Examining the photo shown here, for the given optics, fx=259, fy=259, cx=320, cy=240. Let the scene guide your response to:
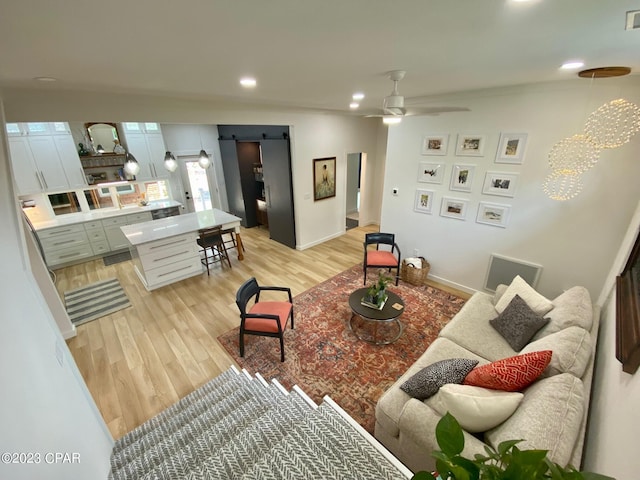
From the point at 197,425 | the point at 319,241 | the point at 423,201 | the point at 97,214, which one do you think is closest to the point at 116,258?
the point at 97,214

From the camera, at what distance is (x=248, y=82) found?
239 centimetres

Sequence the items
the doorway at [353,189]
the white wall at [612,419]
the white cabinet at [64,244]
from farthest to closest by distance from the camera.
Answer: the doorway at [353,189] → the white cabinet at [64,244] → the white wall at [612,419]

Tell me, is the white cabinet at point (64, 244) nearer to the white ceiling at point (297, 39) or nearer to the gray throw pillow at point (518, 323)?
the white ceiling at point (297, 39)

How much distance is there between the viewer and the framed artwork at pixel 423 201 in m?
4.12

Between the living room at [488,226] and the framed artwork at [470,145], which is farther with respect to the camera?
the framed artwork at [470,145]

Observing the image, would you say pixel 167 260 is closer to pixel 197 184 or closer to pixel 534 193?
pixel 197 184

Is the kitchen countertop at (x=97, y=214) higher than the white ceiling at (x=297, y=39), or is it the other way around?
the white ceiling at (x=297, y=39)

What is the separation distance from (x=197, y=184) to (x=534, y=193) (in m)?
7.35

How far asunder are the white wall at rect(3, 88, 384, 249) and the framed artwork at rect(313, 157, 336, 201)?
11cm

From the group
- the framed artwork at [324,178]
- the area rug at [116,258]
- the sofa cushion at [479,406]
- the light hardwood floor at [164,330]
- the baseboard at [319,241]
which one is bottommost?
the light hardwood floor at [164,330]

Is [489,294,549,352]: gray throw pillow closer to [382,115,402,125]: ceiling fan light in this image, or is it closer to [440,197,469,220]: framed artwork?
[440,197,469,220]: framed artwork

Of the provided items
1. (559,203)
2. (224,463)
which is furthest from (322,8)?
(559,203)

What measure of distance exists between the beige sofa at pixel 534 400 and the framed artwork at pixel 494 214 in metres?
1.25

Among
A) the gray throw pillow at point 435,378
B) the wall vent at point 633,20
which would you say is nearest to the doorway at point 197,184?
the gray throw pillow at point 435,378
